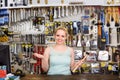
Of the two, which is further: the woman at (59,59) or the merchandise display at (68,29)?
the merchandise display at (68,29)

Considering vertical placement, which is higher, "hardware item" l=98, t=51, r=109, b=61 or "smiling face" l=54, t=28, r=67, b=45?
"smiling face" l=54, t=28, r=67, b=45

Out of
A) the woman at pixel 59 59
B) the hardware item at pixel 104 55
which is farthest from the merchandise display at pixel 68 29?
the woman at pixel 59 59

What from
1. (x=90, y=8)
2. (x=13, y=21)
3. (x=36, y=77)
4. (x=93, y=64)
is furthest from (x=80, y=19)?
(x=36, y=77)

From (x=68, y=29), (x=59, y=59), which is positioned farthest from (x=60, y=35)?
(x=68, y=29)

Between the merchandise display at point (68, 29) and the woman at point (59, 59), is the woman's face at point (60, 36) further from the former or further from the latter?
the merchandise display at point (68, 29)

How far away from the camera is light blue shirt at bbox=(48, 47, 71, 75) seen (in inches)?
131

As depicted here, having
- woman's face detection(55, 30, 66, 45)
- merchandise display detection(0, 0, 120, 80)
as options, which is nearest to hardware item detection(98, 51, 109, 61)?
merchandise display detection(0, 0, 120, 80)

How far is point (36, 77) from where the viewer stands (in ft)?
9.52

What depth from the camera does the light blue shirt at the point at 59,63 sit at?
11.0 feet

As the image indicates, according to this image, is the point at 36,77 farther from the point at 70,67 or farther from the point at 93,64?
the point at 93,64

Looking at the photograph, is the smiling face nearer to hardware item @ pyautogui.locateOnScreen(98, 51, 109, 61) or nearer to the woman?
the woman

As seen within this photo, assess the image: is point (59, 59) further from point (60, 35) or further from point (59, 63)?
point (60, 35)

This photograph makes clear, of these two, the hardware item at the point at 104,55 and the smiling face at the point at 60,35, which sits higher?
the smiling face at the point at 60,35

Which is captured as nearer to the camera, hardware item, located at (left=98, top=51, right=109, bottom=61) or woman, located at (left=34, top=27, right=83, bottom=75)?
woman, located at (left=34, top=27, right=83, bottom=75)
